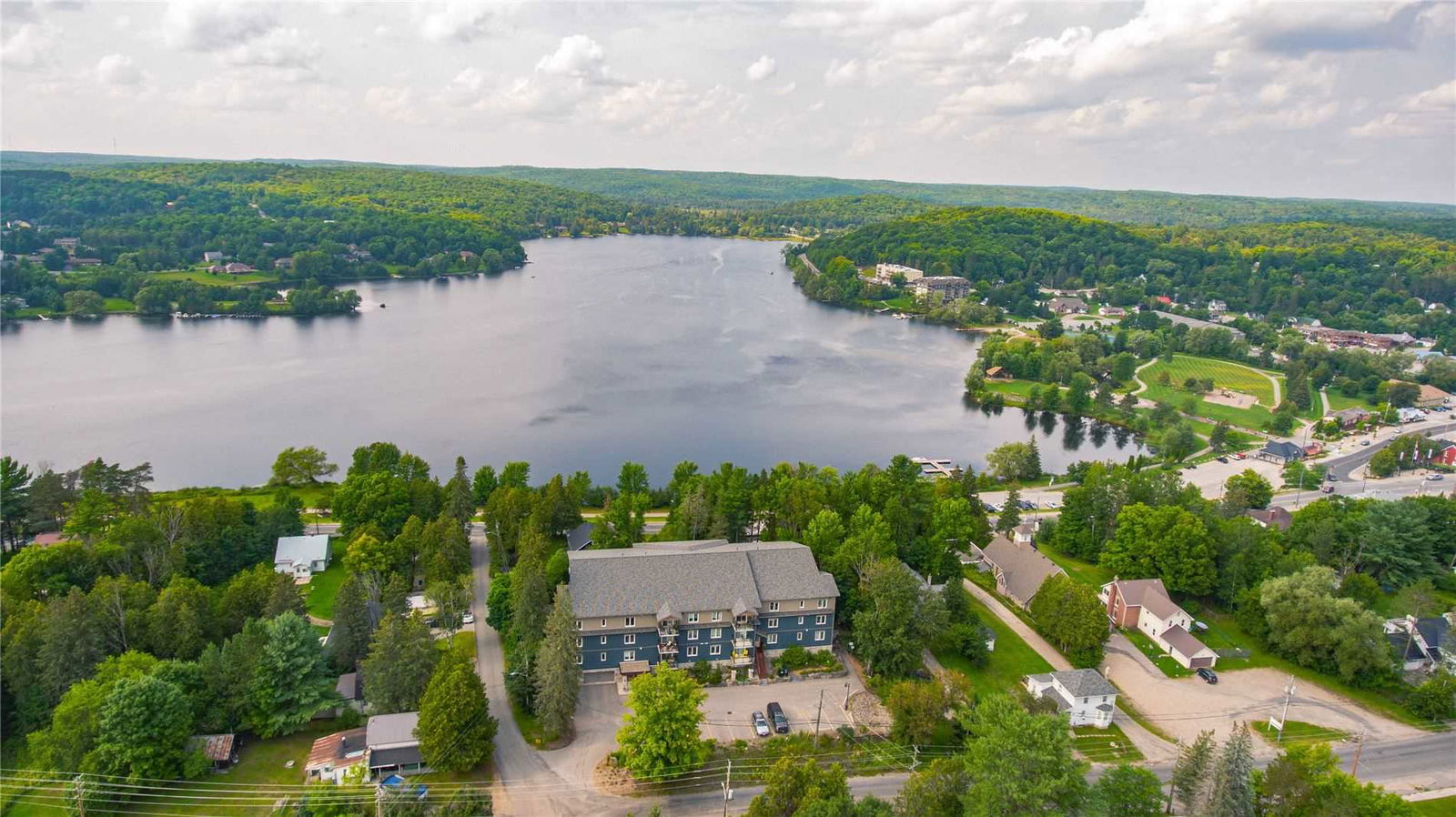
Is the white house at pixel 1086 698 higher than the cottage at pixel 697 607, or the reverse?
the cottage at pixel 697 607

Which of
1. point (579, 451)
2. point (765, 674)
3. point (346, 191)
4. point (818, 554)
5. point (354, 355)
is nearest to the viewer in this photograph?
point (765, 674)

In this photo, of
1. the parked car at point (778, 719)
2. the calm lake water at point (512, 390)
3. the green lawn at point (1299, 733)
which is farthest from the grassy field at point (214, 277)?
the green lawn at point (1299, 733)

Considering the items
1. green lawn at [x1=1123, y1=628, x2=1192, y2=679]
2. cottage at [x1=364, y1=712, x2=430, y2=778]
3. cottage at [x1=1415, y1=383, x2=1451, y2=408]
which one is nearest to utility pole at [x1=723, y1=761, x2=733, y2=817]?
cottage at [x1=364, y1=712, x2=430, y2=778]

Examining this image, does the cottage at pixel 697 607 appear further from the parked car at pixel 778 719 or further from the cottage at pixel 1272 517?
the cottage at pixel 1272 517

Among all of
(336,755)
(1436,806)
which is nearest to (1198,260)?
(1436,806)

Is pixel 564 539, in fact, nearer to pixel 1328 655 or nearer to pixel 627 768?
pixel 627 768

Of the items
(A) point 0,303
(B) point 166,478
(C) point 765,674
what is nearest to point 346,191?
(A) point 0,303

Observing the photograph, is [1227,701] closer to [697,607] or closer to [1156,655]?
[1156,655]
